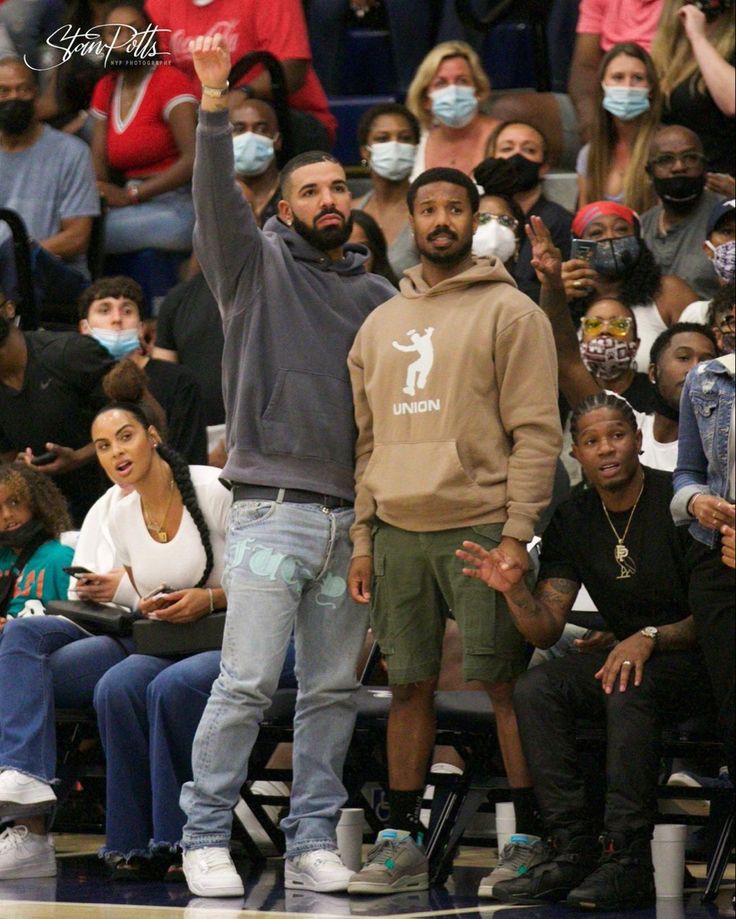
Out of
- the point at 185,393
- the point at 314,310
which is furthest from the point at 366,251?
the point at 185,393

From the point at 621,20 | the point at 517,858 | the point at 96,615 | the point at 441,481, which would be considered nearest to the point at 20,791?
the point at 96,615

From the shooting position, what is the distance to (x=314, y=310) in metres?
5.41

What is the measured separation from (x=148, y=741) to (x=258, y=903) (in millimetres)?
890

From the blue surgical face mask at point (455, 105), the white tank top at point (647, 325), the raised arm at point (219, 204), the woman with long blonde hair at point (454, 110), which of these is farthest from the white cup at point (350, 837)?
the blue surgical face mask at point (455, 105)

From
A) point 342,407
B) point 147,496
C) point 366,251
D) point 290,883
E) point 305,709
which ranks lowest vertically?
point 290,883

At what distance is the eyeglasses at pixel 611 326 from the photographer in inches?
258

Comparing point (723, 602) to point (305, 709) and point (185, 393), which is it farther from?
point (185, 393)

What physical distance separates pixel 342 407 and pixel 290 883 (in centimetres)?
138

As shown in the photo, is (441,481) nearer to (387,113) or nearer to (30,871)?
(30,871)

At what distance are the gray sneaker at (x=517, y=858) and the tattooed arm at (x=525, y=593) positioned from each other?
55cm

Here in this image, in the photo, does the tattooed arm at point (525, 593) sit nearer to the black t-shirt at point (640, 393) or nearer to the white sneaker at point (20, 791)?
the black t-shirt at point (640, 393)

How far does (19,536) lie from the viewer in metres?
6.48

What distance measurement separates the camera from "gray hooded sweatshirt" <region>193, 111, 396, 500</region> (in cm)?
527

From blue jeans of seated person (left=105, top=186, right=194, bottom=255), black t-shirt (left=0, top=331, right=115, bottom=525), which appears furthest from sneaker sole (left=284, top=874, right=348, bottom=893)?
blue jeans of seated person (left=105, top=186, right=194, bottom=255)
